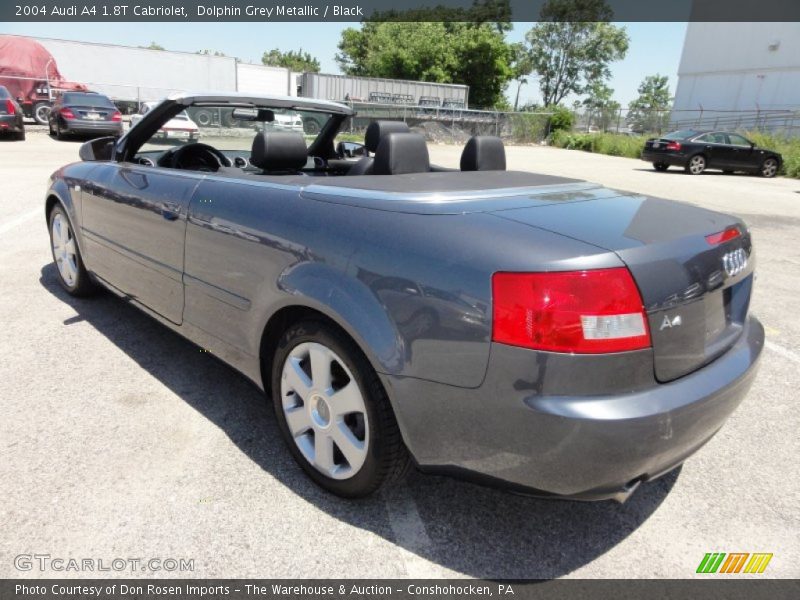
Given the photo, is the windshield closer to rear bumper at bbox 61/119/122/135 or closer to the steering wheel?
the steering wheel

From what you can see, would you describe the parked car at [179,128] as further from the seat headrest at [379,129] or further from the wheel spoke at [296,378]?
the wheel spoke at [296,378]

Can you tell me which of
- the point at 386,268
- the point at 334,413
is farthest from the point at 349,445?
the point at 386,268

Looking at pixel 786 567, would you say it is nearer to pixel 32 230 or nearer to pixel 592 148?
pixel 32 230

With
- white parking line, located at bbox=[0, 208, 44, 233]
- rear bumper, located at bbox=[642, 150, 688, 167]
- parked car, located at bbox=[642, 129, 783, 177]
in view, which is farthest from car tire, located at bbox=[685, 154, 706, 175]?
white parking line, located at bbox=[0, 208, 44, 233]

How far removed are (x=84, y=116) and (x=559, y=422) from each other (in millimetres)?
20593

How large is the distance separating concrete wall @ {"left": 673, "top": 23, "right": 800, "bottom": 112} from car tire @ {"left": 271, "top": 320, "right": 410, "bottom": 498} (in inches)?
1775

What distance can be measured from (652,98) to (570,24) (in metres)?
54.4

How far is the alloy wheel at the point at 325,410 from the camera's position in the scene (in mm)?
2164

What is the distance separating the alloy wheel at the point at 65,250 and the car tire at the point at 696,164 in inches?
770

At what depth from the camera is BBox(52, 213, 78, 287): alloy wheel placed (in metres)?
4.36

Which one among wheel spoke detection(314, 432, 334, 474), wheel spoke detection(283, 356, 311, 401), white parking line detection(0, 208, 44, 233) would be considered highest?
wheel spoke detection(283, 356, 311, 401)

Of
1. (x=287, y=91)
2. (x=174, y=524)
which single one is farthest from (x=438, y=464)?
(x=287, y=91)

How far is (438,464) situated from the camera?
76.4 inches

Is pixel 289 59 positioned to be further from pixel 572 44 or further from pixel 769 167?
pixel 769 167
